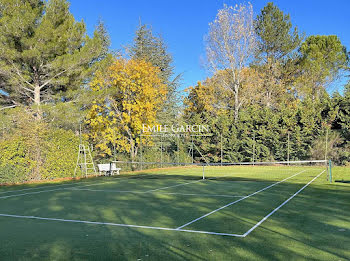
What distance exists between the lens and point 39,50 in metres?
17.1

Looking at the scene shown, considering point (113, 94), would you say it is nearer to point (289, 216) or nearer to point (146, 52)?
point (146, 52)

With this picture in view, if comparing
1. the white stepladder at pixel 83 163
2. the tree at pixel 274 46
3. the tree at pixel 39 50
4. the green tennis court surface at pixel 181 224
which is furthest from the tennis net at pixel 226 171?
the tree at pixel 274 46

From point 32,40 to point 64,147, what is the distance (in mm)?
5618

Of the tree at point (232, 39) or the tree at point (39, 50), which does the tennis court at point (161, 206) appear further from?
the tree at point (232, 39)

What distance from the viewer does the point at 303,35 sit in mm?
32062

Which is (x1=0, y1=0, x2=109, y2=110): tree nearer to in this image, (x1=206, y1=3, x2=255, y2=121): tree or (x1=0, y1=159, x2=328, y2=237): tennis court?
(x1=0, y1=159, x2=328, y2=237): tennis court

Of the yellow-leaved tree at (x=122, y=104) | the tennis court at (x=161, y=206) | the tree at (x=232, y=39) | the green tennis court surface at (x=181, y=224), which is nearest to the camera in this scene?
the green tennis court surface at (x=181, y=224)

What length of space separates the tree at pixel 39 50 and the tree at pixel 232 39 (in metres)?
11.0

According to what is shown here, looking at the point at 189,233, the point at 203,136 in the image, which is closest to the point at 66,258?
the point at 189,233

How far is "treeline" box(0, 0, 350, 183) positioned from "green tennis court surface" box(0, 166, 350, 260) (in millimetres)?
7111

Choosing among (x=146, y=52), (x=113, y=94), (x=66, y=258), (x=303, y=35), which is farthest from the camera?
(x=303, y=35)

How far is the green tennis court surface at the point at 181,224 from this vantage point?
4.88 m

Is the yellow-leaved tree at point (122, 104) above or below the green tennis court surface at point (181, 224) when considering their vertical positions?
above

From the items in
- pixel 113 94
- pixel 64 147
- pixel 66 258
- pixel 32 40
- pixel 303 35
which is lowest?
pixel 66 258
